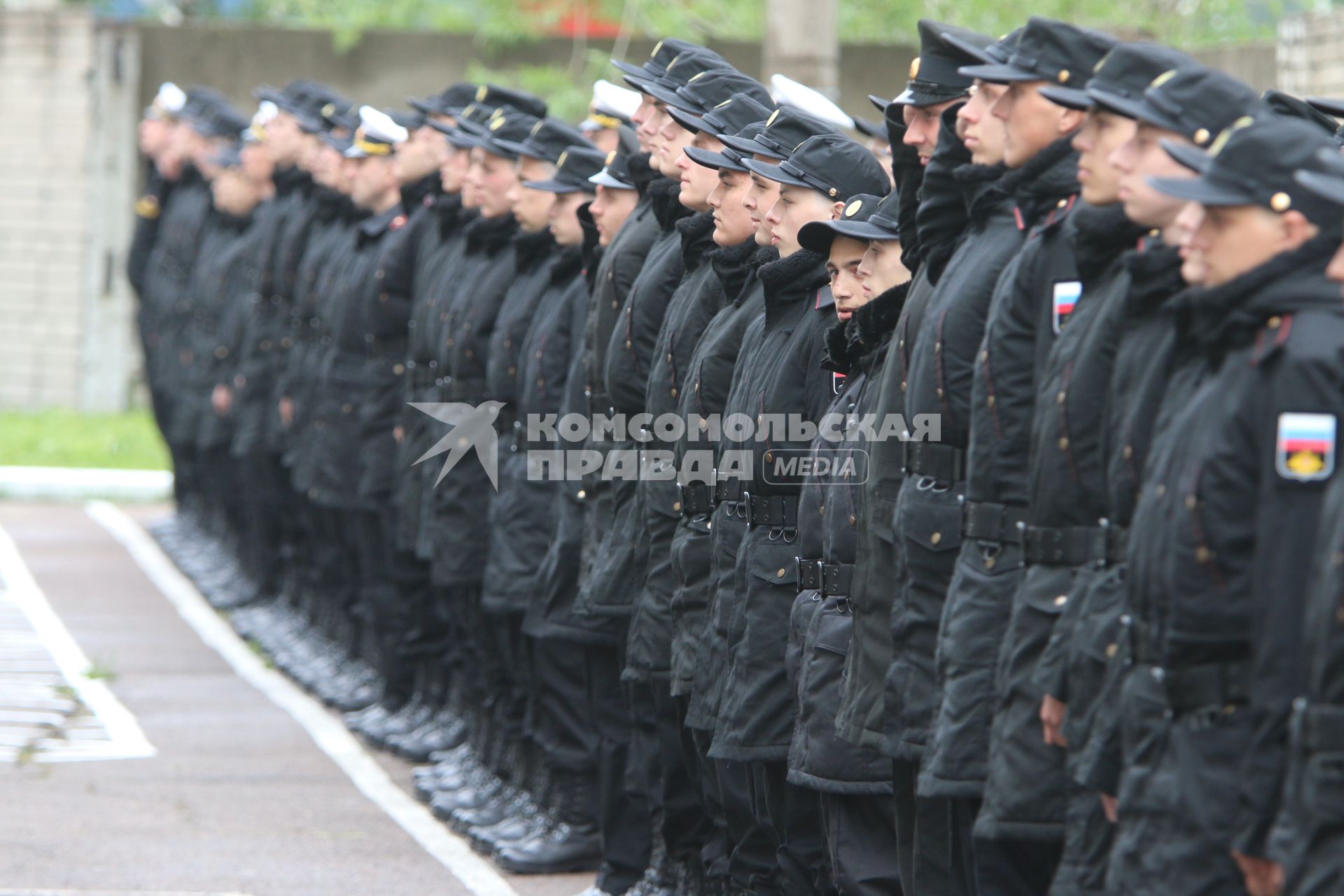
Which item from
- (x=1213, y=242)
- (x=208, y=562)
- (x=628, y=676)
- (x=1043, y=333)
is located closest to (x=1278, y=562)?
(x=1213, y=242)

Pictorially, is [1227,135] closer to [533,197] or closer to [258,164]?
[533,197]

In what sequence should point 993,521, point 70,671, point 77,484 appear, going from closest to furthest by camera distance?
point 993,521, point 70,671, point 77,484

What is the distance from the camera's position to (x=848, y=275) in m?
5.69

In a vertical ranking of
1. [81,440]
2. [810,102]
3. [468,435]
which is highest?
[810,102]

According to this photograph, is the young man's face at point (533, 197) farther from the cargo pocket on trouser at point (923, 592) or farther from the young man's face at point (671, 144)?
the cargo pocket on trouser at point (923, 592)

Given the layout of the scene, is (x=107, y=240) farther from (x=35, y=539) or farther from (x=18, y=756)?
(x=18, y=756)

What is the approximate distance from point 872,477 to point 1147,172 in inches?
50.8

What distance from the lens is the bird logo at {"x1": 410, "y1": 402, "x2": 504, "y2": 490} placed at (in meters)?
8.95

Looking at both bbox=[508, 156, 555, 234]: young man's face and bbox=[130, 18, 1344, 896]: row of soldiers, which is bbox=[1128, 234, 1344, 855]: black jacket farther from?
bbox=[508, 156, 555, 234]: young man's face

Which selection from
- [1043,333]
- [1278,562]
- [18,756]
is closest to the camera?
[1278,562]

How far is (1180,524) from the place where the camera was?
12.8ft

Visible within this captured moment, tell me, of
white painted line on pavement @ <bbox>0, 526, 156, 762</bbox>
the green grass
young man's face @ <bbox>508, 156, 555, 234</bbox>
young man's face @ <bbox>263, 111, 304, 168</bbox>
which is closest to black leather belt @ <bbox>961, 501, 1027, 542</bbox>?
young man's face @ <bbox>508, 156, 555, 234</bbox>

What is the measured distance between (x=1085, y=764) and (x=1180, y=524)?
1.84 feet

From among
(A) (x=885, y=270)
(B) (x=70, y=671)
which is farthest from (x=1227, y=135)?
(B) (x=70, y=671)
